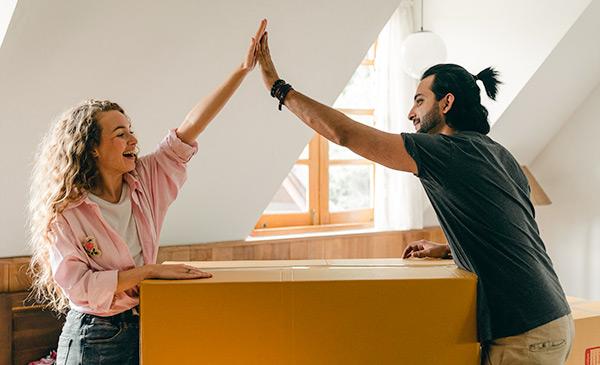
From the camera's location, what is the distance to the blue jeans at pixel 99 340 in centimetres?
137

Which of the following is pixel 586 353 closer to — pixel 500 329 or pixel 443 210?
pixel 500 329

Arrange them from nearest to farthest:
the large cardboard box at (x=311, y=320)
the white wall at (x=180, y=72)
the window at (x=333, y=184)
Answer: the large cardboard box at (x=311, y=320) < the white wall at (x=180, y=72) < the window at (x=333, y=184)

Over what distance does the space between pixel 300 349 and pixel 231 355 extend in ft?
0.47

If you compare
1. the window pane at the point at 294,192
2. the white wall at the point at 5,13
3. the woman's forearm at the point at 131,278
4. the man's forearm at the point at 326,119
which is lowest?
the woman's forearm at the point at 131,278

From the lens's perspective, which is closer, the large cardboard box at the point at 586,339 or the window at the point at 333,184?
the large cardboard box at the point at 586,339

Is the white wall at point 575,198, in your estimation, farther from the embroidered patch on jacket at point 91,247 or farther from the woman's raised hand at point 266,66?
the embroidered patch on jacket at point 91,247

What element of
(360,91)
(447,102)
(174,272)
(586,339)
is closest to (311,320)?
(174,272)

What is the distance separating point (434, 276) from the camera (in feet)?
4.24

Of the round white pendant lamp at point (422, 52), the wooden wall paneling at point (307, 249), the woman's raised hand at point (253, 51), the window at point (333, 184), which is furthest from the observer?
the window at point (333, 184)

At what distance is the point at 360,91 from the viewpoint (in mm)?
3674

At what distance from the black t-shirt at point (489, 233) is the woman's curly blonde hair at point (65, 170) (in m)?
0.75

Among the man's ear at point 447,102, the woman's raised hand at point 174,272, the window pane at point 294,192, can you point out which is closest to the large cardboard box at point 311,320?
the woman's raised hand at point 174,272

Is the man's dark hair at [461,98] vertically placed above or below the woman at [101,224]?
above

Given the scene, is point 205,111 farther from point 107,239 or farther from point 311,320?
point 311,320
